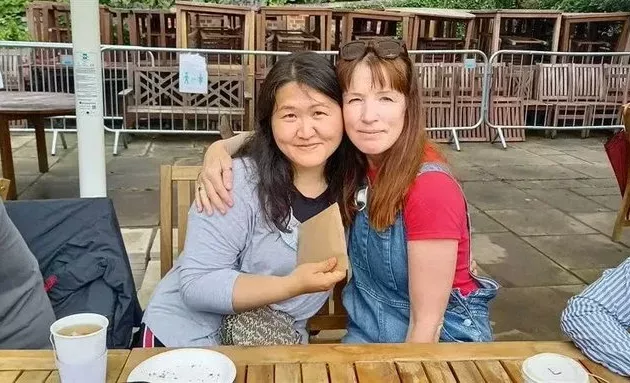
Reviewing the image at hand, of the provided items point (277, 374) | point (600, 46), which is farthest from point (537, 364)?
point (600, 46)

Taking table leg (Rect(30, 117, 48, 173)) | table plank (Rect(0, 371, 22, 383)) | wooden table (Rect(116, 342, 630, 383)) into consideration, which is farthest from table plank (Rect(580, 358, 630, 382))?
table leg (Rect(30, 117, 48, 173))

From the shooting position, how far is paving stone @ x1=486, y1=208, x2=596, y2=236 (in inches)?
200

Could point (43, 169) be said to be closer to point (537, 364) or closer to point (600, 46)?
point (537, 364)

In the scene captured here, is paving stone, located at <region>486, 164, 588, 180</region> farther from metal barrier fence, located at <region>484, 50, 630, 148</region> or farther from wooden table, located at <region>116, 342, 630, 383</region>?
wooden table, located at <region>116, 342, 630, 383</region>

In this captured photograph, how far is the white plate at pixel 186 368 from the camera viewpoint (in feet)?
4.38

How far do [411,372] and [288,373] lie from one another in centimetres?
28

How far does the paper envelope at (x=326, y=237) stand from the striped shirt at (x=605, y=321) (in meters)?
0.59

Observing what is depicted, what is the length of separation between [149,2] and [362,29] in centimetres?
495

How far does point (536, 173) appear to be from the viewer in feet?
22.9

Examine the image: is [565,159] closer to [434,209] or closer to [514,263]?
[514,263]

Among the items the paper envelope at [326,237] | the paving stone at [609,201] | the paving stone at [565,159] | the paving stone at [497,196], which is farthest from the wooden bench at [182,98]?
the paper envelope at [326,237]

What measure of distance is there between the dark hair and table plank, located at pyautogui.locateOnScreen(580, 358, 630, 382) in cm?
84

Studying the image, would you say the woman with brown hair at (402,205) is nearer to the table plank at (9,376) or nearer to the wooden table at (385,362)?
the wooden table at (385,362)

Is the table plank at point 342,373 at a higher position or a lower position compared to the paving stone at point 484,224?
higher
